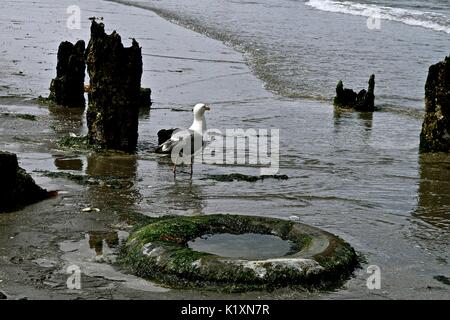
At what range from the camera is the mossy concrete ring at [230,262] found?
6.29 metres

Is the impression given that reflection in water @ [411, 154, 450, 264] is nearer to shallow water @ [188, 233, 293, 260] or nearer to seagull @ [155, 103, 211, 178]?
shallow water @ [188, 233, 293, 260]

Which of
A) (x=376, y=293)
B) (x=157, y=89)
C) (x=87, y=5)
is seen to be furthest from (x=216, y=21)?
(x=376, y=293)

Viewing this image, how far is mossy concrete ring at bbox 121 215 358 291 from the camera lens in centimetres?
629

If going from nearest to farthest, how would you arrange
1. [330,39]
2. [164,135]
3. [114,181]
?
[114,181] → [164,135] → [330,39]

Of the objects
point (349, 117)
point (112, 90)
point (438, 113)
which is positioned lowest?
point (349, 117)

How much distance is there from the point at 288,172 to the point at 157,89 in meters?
7.26

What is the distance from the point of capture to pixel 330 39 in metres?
27.9

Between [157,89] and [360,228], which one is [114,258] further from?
[157,89]

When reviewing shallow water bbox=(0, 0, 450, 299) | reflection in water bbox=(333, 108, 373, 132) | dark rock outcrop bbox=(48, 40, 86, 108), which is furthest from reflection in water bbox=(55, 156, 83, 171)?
reflection in water bbox=(333, 108, 373, 132)

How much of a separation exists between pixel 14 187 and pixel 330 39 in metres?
21.0

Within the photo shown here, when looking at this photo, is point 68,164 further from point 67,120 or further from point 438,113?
point 438,113

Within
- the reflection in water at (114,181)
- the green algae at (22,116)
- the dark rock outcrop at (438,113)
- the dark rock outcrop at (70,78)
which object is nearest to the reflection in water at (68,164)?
the reflection in water at (114,181)

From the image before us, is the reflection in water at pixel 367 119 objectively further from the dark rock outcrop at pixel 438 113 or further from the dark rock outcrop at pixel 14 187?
the dark rock outcrop at pixel 14 187

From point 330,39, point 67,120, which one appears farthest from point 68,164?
point 330,39
